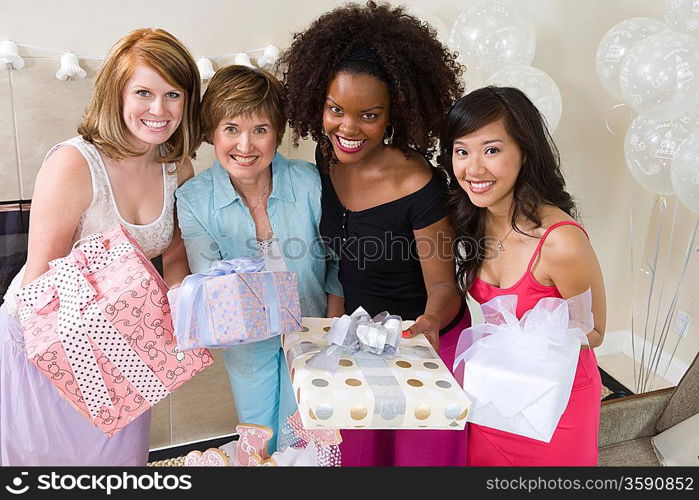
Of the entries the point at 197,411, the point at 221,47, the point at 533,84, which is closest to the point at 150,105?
the point at 221,47

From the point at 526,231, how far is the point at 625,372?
6.86ft

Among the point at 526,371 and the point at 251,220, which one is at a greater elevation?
the point at 251,220

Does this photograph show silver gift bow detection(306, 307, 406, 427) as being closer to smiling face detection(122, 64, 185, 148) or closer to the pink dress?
the pink dress

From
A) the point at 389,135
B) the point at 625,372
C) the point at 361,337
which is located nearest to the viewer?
the point at 361,337

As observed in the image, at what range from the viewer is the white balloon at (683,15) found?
2.16 meters

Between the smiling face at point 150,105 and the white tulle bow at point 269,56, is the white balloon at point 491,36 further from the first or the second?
the smiling face at point 150,105

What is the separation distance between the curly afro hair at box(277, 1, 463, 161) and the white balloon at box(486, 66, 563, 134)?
1.94ft

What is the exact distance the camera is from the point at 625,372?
3264 millimetres

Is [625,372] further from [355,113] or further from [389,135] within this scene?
[355,113]

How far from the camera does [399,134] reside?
1.68 m

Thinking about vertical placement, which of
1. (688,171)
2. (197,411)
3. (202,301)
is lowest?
(197,411)

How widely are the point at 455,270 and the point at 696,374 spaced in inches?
34.0

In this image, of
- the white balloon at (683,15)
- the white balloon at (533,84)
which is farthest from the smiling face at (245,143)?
the white balloon at (683,15)
